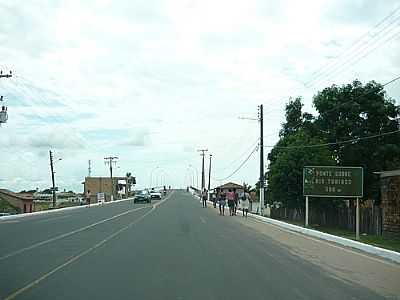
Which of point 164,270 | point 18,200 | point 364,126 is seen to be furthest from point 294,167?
point 18,200

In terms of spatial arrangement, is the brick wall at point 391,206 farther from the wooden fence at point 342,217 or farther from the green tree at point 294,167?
the green tree at point 294,167

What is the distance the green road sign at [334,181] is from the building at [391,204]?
105 inches

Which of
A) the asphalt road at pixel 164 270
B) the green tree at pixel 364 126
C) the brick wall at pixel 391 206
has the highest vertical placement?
the green tree at pixel 364 126

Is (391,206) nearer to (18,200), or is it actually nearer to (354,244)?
(354,244)

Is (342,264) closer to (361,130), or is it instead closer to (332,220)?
(332,220)

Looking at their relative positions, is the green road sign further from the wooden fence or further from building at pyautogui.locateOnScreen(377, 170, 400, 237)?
the wooden fence

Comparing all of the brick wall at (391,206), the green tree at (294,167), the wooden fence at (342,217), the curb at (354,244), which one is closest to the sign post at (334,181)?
the curb at (354,244)

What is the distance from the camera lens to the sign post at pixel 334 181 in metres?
29.6

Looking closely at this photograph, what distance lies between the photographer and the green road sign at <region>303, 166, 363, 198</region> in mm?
29625

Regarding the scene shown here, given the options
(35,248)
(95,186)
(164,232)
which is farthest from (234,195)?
(95,186)

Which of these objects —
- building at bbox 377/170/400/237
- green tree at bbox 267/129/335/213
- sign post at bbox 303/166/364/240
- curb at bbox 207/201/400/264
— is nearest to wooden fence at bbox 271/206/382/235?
building at bbox 377/170/400/237

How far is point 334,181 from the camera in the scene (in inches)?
1174

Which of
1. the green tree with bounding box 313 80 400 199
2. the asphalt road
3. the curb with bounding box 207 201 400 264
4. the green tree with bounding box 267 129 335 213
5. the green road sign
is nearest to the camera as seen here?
the asphalt road

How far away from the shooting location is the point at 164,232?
2472 cm
